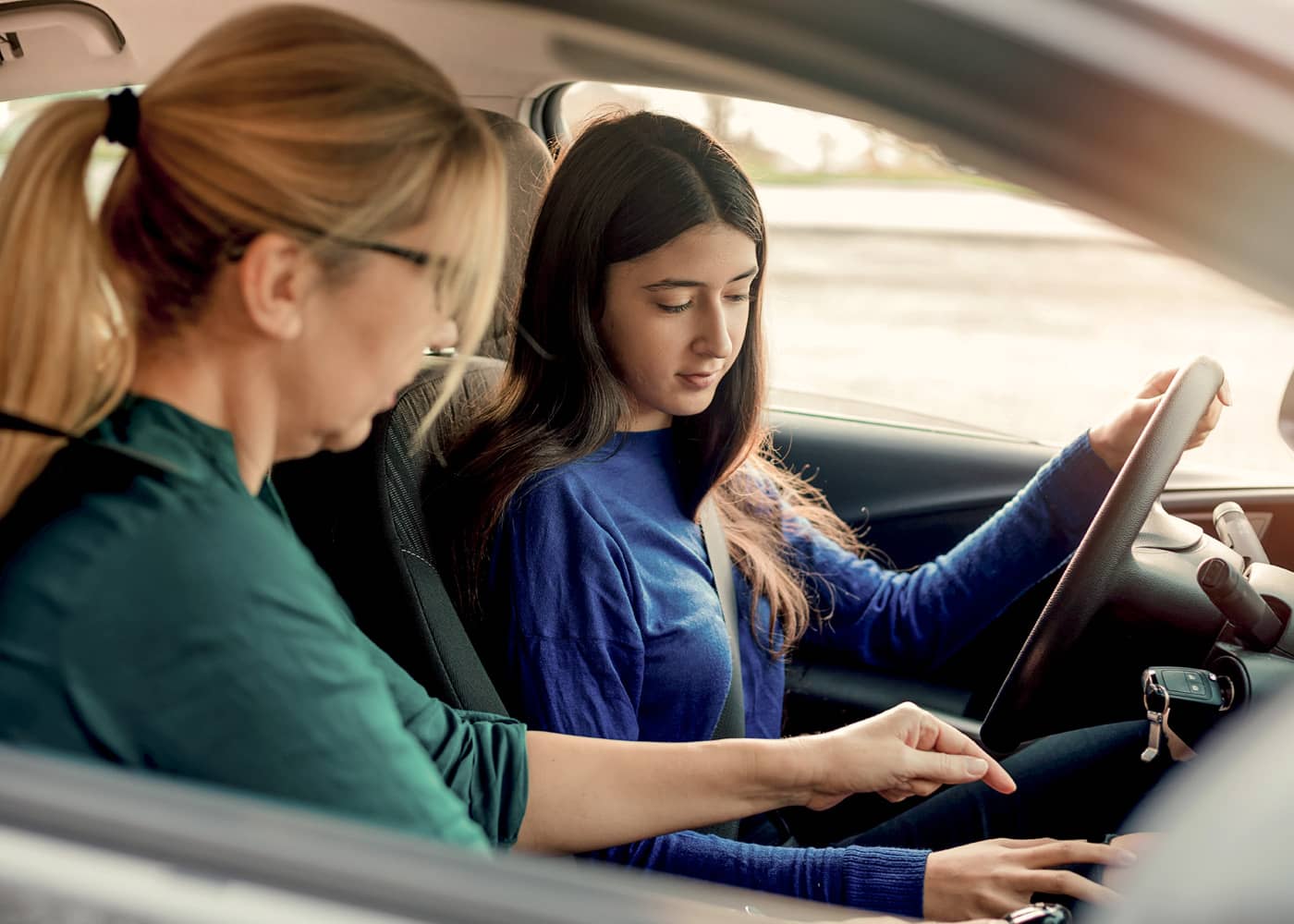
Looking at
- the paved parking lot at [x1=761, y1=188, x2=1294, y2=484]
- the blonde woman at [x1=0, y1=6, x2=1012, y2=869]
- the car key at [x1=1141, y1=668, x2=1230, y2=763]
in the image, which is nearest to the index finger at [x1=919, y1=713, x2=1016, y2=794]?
the car key at [x1=1141, y1=668, x2=1230, y2=763]

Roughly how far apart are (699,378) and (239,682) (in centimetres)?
82

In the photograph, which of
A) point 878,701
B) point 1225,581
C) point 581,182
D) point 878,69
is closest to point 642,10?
point 878,69

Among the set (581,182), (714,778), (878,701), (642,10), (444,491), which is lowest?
(878,701)

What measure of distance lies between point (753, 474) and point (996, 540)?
1.18 ft

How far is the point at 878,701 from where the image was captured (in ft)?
6.19

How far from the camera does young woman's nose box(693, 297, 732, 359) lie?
148 centimetres

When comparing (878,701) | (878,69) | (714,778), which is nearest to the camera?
(878,69)

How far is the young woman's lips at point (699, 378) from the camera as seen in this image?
1.51 meters

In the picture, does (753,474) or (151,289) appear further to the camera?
(753,474)

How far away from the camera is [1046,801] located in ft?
5.20

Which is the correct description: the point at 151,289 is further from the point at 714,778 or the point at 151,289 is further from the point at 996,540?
the point at 996,540

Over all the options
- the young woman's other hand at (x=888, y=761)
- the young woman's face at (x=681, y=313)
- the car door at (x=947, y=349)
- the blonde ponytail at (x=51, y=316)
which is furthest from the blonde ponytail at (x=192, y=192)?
the young woman's other hand at (x=888, y=761)

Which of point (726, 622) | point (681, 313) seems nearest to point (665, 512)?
point (726, 622)

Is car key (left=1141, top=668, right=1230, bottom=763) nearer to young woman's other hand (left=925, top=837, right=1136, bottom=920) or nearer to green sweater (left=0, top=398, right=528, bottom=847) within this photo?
young woman's other hand (left=925, top=837, right=1136, bottom=920)
